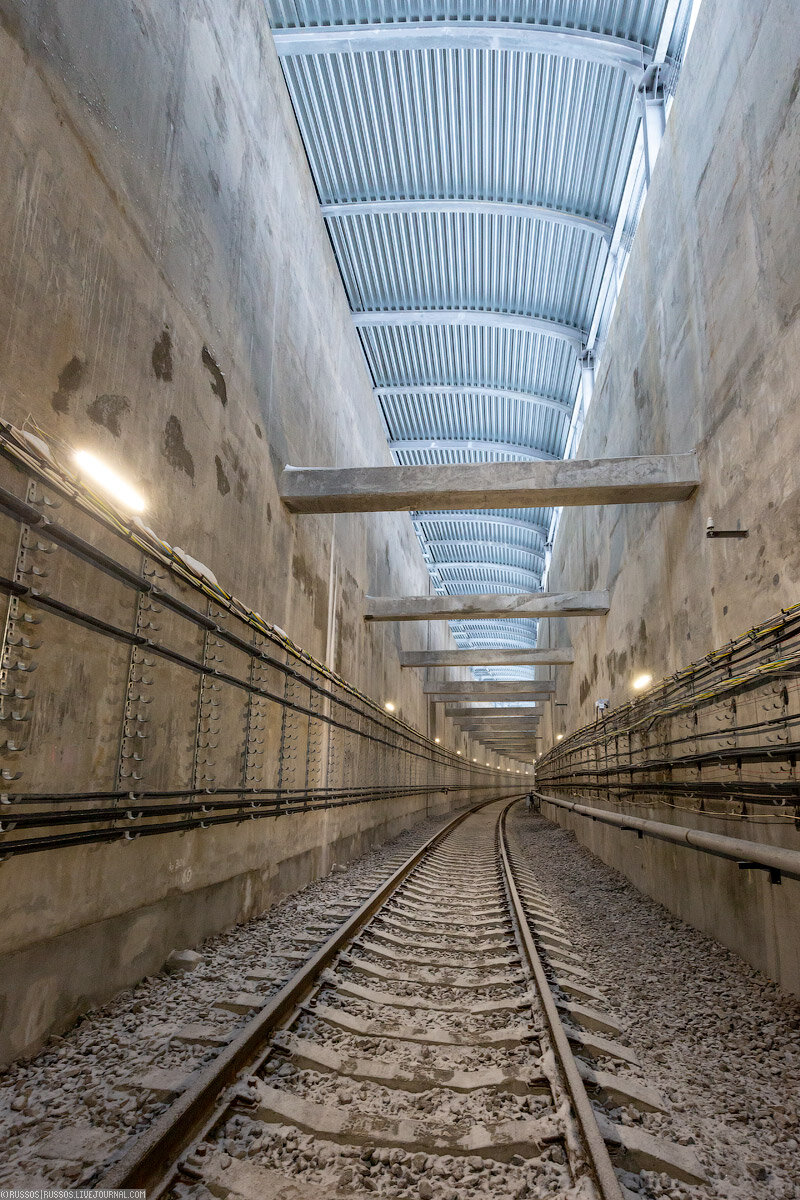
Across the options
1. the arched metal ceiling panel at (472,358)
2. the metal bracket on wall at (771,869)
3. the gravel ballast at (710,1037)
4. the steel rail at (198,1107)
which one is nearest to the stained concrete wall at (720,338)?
the metal bracket on wall at (771,869)

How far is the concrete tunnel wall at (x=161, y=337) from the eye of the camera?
389cm

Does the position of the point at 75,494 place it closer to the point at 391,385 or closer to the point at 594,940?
the point at 594,940

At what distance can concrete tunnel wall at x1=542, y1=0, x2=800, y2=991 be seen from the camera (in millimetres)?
5227

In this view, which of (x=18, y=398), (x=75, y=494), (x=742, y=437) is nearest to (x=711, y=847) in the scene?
(x=742, y=437)

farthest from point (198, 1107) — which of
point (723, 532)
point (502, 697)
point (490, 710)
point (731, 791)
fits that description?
point (490, 710)

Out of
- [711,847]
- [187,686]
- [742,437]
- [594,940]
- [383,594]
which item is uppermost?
[383,594]

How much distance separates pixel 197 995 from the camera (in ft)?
15.0

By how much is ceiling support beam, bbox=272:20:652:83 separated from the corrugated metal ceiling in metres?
0.02

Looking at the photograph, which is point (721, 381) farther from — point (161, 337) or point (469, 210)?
point (469, 210)

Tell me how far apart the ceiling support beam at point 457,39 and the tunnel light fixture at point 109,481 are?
9.13 metres

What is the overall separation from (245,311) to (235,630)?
354cm

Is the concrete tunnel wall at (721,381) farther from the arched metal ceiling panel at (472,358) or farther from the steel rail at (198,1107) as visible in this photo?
the arched metal ceiling panel at (472,358)

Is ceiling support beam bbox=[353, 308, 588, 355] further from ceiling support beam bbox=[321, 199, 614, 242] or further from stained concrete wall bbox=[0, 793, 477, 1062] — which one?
stained concrete wall bbox=[0, 793, 477, 1062]

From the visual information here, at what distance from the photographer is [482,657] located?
21.6 m
